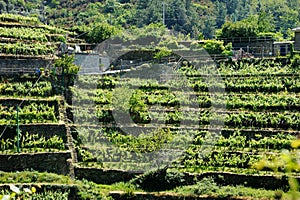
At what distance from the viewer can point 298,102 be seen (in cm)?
1950

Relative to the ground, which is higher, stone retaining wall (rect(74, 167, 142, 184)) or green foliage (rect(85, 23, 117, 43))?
green foliage (rect(85, 23, 117, 43))

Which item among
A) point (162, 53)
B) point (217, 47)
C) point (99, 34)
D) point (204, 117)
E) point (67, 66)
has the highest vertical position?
point (99, 34)

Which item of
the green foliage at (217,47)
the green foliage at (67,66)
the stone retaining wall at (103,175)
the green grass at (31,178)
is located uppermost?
the green foliage at (217,47)

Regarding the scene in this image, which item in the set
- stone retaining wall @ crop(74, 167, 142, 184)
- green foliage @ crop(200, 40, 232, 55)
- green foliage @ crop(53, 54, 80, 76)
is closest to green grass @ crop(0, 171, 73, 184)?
stone retaining wall @ crop(74, 167, 142, 184)

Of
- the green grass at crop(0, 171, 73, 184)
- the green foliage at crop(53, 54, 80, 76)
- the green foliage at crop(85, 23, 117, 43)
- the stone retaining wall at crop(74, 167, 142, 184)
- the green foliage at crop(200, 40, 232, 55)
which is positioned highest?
the green foliage at crop(85, 23, 117, 43)

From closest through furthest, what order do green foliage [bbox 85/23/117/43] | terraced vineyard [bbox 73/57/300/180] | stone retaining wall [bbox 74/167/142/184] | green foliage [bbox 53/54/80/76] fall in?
stone retaining wall [bbox 74/167/142/184]
terraced vineyard [bbox 73/57/300/180]
green foliage [bbox 53/54/80/76]
green foliage [bbox 85/23/117/43]

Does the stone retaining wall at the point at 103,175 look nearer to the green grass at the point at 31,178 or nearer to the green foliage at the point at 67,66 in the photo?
the green grass at the point at 31,178

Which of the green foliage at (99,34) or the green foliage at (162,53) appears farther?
the green foliage at (99,34)

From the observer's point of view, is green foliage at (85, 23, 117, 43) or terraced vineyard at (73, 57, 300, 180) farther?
green foliage at (85, 23, 117, 43)

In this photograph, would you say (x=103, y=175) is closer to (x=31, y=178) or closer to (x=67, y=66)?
(x=31, y=178)

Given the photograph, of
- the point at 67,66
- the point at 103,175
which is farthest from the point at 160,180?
the point at 67,66

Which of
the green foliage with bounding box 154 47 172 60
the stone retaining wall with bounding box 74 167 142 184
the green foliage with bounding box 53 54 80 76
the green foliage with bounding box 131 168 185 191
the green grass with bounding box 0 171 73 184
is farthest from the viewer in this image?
the green foliage with bounding box 154 47 172 60

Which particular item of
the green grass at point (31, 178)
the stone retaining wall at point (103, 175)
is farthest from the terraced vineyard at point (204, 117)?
the green grass at point (31, 178)

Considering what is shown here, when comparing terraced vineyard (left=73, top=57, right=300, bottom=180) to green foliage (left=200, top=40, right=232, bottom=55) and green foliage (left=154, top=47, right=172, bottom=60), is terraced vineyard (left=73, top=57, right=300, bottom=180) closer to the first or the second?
green foliage (left=200, top=40, right=232, bottom=55)
